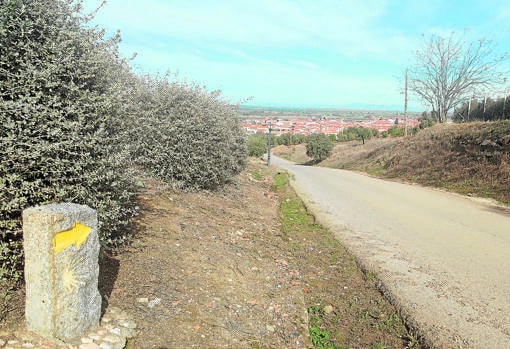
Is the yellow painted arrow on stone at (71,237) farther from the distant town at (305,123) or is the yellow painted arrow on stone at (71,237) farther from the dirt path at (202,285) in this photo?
the distant town at (305,123)

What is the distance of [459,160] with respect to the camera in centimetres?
1647

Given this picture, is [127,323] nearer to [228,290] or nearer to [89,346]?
[89,346]

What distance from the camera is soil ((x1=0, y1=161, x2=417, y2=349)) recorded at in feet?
10.8

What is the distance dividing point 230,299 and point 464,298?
280 centimetres

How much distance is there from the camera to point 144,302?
3439 millimetres

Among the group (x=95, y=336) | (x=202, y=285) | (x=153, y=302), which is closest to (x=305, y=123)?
(x=202, y=285)

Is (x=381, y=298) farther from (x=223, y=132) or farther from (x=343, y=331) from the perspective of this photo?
(x=223, y=132)

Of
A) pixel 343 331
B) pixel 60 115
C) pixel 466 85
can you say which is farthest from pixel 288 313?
pixel 466 85

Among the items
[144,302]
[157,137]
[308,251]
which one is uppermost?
[157,137]

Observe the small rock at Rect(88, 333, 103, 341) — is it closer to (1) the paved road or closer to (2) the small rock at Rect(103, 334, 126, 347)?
(2) the small rock at Rect(103, 334, 126, 347)

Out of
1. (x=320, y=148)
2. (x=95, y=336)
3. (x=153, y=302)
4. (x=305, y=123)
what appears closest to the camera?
(x=95, y=336)

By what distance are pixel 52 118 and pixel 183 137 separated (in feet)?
14.4

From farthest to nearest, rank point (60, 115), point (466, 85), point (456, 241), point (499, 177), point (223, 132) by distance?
point (466, 85) < point (499, 177) < point (223, 132) < point (456, 241) < point (60, 115)

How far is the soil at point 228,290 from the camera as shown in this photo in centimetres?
330
